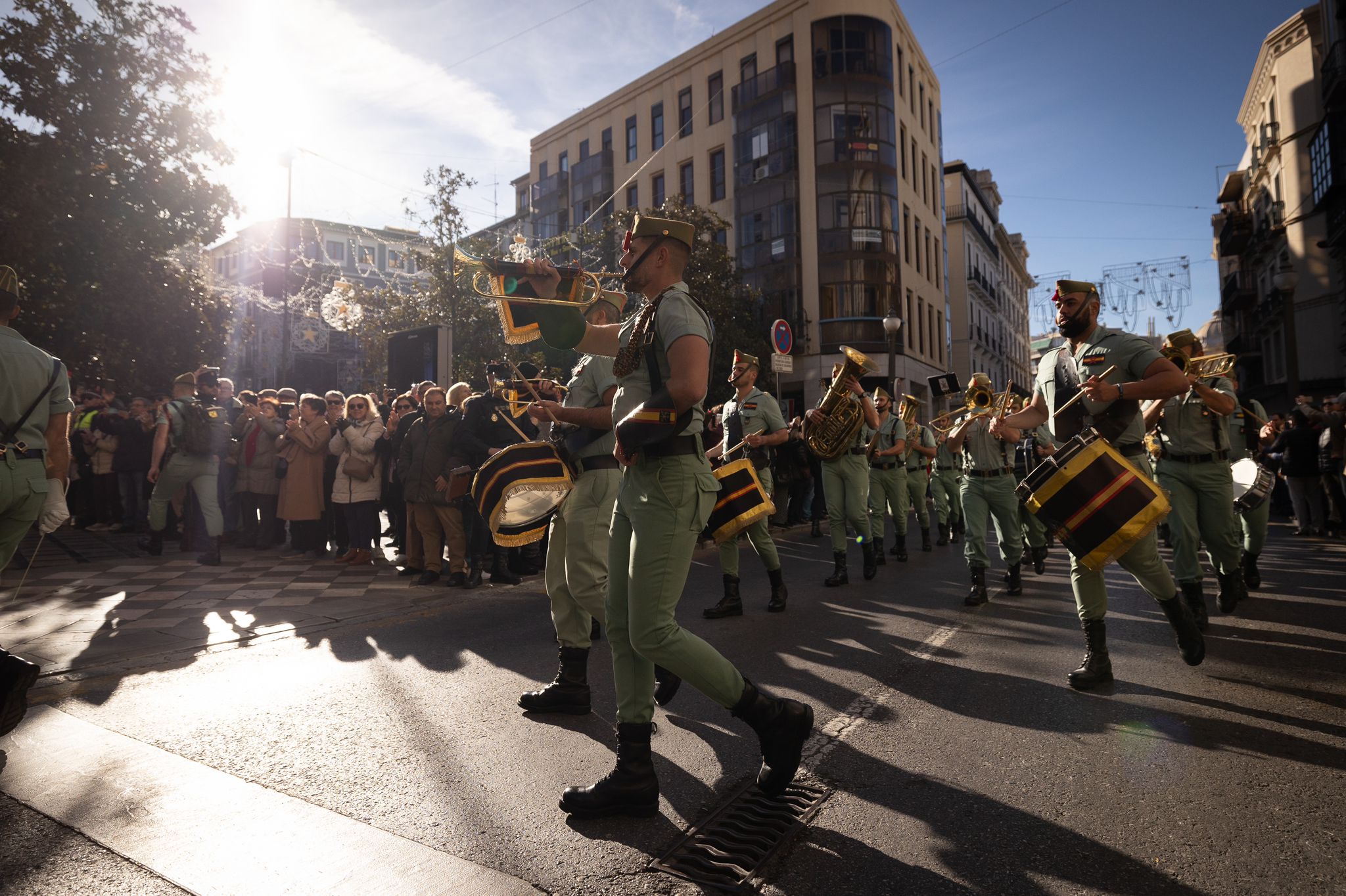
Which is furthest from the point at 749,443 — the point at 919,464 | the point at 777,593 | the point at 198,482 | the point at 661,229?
the point at 198,482

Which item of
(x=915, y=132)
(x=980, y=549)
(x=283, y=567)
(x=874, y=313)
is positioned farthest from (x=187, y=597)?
(x=915, y=132)

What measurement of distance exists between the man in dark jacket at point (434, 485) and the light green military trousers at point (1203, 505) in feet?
20.3

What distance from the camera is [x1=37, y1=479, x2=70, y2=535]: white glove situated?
437 cm

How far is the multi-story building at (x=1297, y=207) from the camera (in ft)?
96.6

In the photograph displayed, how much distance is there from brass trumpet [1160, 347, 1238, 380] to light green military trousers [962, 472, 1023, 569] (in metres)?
1.53

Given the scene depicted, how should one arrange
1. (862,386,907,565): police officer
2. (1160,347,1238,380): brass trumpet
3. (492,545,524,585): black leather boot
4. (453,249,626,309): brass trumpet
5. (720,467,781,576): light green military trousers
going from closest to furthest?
1. (453,249,626,309): brass trumpet
2. (1160,347,1238,380): brass trumpet
3. (720,467,781,576): light green military trousers
4. (492,545,524,585): black leather boot
5. (862,386,907,565): police officer

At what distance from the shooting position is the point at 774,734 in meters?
3.05

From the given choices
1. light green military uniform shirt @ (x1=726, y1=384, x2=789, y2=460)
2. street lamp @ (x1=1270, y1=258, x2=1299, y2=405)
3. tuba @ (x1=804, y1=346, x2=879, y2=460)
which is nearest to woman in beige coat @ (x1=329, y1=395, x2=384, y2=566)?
light green military uniform shirt @ (x1=726, y1=384, x2=789, y2=460)

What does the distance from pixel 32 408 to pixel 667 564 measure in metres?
3.36

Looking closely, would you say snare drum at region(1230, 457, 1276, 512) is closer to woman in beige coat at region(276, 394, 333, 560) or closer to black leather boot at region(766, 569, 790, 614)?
black leather boot at region(766, 569, 790, 614)

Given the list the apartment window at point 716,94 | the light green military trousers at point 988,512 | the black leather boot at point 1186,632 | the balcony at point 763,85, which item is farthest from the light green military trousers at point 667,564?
the apartment window at point 716,94

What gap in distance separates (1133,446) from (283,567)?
8559 mm

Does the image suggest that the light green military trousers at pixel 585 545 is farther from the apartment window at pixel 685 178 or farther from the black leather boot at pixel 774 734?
the apartment window at pixel 685 178

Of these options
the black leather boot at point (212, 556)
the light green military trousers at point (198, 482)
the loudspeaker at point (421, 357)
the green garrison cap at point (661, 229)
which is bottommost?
the black leather boot at point (212, 556)
